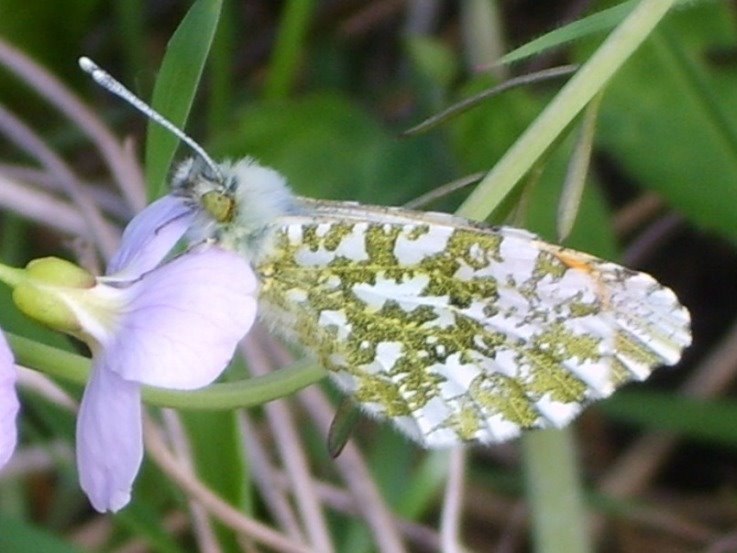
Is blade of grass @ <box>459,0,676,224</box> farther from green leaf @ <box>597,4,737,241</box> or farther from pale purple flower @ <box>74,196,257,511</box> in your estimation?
green leaf @ <box>597,4,737,241</box>

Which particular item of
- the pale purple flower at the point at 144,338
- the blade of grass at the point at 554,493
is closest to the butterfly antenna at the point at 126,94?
the pale purple flower at the point at 144,338

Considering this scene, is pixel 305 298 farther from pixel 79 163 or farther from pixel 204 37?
pixel 79 163

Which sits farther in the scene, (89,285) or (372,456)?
(372,456)

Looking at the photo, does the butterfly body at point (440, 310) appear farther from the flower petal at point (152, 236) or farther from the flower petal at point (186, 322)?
the flower petal at point (186, 322)

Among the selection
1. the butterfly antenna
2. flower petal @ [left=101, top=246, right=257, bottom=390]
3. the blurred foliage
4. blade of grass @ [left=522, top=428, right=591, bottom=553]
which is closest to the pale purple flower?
flower petal @ [left=101, top=246, right=257, bottom=390]

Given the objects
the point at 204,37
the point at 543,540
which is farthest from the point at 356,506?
the point at 204,37

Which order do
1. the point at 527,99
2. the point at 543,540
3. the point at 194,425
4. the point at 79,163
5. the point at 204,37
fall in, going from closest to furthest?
the point at 204,37 → the point at 194,425 → the point at 543,540 → the point at 527,99 → the point at 79,163
